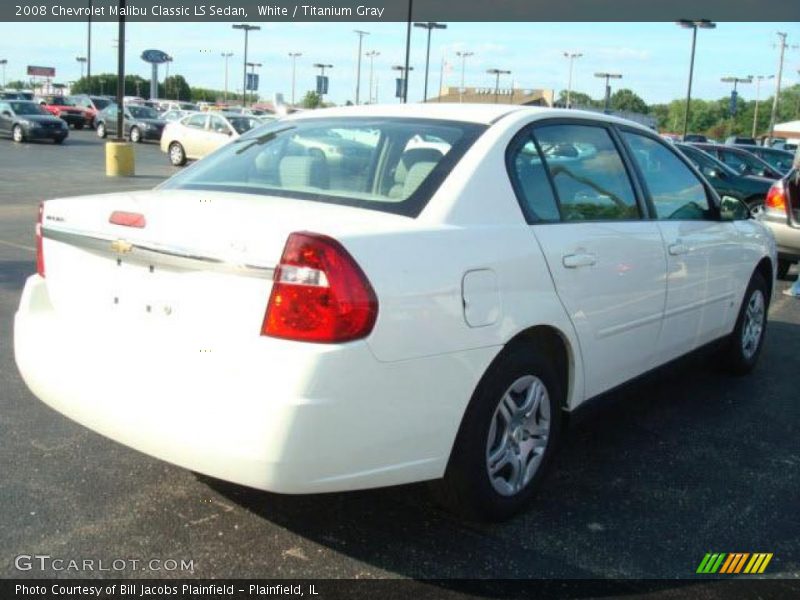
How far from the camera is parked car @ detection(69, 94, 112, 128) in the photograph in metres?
43.0

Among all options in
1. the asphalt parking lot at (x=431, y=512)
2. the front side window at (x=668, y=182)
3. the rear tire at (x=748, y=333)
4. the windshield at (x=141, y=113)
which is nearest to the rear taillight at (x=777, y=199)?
the rear tire at (x=748, y=333)

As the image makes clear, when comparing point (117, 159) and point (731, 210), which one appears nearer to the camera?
point (731, 210)

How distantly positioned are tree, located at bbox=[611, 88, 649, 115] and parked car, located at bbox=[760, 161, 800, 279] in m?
114

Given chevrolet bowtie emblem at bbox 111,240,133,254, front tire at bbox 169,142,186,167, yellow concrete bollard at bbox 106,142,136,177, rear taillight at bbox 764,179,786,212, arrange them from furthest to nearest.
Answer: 1. front tire at bbox 169,142,186,167
2. yellow concrete bollard at bbox 106,142,136,177
3. rear taillight at bbox 764,179,786,212
4. chevrolet bowtie emblem at bbox 111,240,133,254

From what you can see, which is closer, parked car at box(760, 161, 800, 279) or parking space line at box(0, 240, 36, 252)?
parking space line at box(0, 240, 36, 252)

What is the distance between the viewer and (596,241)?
3646 mm

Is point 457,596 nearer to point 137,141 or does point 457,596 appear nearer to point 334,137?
point 334,137

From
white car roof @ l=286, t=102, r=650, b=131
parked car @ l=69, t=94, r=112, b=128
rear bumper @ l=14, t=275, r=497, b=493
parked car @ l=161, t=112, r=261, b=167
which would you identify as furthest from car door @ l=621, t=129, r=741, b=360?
parked car @ l=69, t=94, r=112, b=128

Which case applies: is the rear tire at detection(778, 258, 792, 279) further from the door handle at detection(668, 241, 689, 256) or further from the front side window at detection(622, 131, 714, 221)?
the door handle at detection(668, 241, 689, 256)

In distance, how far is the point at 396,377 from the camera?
2.69 metres

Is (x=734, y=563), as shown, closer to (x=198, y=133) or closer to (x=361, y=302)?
(x=361, y=302)

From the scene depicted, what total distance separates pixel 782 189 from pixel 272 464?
8.63 metres

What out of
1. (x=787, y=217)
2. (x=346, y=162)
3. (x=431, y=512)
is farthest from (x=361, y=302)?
(x=787, y=217)

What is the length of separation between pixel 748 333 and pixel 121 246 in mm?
4318
